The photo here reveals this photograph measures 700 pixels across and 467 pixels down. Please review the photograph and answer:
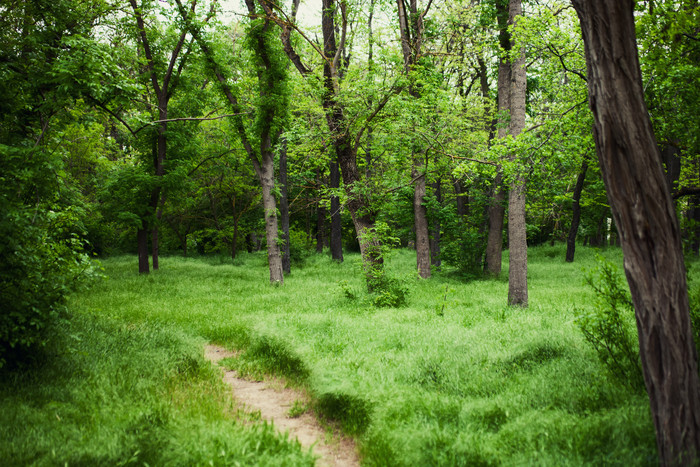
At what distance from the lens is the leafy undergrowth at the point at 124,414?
3.55 meters

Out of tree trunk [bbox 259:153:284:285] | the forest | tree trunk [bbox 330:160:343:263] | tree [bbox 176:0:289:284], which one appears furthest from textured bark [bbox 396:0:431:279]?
tree trunk [bbox 330:160:343:263]

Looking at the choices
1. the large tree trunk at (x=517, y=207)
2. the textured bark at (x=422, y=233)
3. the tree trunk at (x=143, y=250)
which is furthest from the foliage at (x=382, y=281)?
the tree trunk at (x=143, y=250)

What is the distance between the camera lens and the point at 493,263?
17.0 metres

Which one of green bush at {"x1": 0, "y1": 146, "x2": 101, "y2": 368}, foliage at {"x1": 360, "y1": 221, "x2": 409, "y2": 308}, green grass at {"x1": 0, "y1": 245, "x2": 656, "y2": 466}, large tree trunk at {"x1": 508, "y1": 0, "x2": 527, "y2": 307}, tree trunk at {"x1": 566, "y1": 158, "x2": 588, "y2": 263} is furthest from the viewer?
tree trunk at {"x1": 566, "y1": 158, "x2": 588, "y2": 263}

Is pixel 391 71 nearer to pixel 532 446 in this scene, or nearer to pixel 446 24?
pixel 446 24

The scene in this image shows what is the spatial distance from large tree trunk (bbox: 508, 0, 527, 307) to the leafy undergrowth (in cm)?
755

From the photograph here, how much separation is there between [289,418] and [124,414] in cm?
186

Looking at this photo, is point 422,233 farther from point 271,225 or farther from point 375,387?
point 375,387

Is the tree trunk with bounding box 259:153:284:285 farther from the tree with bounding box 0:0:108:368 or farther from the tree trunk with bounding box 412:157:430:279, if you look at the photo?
the tree with bounding box 0:0:108:368

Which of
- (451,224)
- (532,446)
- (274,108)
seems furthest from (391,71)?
(532,446)

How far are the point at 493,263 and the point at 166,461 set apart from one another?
15541mm

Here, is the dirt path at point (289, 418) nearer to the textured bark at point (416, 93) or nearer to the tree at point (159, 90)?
the textured bark at point (416, 93)

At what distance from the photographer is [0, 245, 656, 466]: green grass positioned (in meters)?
3.51

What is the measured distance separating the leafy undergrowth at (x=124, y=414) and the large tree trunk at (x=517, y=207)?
755 cm
